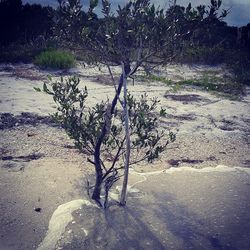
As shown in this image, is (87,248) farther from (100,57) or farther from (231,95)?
(231,95)

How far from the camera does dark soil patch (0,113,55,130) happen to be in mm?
7623

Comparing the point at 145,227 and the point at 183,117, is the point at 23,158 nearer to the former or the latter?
the point at 145,227

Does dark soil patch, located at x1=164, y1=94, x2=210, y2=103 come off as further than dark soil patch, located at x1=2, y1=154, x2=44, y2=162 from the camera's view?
Yes

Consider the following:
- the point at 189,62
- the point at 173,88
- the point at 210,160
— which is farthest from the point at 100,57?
the point at 189,62

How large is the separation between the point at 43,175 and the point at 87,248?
6.73 feet

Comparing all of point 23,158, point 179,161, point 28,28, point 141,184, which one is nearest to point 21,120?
point 23,158

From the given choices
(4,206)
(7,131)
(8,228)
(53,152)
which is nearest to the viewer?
(8,228)

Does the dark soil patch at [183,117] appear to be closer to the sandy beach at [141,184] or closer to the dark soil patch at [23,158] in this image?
the sandy beach at [141,184]

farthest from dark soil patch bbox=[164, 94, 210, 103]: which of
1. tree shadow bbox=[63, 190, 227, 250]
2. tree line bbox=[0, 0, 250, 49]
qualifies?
tree line bbox=[0, 0, 250, 49]

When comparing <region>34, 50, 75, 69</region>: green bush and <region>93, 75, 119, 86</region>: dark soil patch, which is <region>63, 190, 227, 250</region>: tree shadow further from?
<region>34, 50, 75, 69</region>: green bush

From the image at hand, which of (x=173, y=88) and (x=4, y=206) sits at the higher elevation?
(x=173, y=88)

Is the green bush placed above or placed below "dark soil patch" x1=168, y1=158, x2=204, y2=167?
above

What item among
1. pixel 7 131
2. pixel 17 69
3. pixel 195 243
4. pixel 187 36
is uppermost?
pixel 187 36

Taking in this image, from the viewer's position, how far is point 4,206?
4684 millimetres
